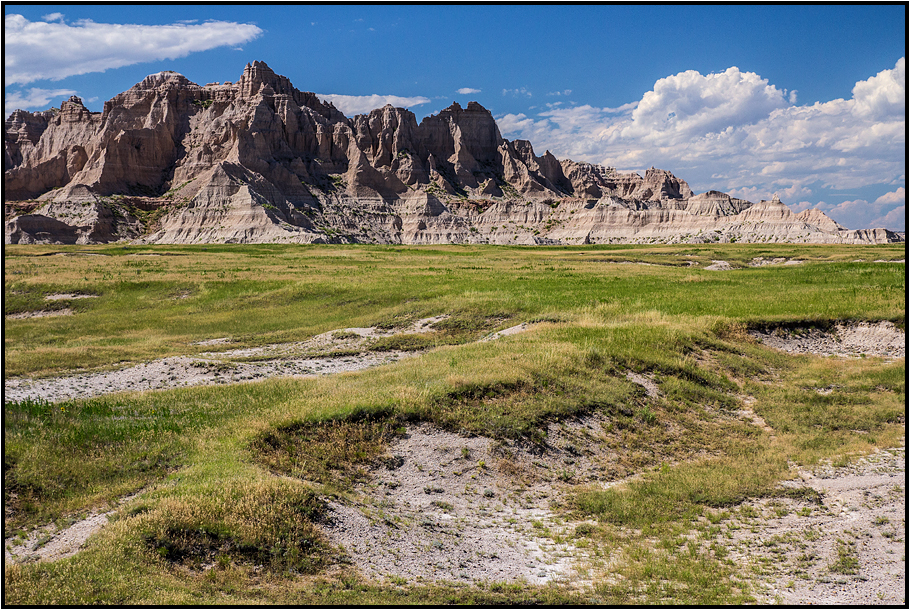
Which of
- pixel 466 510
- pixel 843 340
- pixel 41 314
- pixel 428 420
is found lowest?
pixel 41 314

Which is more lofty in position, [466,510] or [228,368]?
[228,368]

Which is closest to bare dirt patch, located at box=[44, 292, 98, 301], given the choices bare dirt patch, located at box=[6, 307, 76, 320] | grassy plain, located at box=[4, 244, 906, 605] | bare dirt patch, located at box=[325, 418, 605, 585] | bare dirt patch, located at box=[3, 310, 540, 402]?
bare dirt patch, located at box=[6, 307, 76, 320]

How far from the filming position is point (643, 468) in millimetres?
14578

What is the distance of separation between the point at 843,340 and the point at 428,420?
67.8 feet

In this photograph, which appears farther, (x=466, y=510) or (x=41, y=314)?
(x=41, y=314)

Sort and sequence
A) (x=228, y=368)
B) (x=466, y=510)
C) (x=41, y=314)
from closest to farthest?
(x=466, y=510) < (x=228, y=368) < (x=41, y=314)

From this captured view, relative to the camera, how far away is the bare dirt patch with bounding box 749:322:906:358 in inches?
971

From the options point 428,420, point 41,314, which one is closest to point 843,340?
point 428,420

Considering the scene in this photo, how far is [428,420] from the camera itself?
48.1ft

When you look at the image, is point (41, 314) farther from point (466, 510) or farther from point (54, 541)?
point (466, 510)

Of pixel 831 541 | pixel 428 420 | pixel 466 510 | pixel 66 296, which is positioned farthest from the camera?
pixel 66 296

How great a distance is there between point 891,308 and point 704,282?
16.1m

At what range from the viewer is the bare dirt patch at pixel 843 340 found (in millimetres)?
24672

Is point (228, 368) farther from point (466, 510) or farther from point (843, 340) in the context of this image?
point (843, 340)
